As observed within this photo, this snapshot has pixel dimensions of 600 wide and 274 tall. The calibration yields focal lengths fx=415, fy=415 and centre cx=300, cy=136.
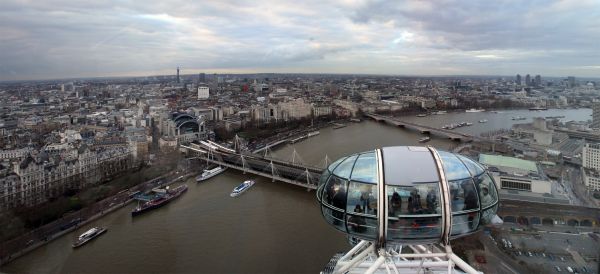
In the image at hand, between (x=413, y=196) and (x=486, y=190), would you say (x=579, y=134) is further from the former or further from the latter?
(x=413, y=196)

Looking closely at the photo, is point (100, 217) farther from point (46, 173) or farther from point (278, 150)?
point (278, 150)

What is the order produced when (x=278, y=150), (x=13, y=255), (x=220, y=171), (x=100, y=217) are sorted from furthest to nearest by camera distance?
(x=278, y=150) < (x=220, y=171) < (x=100, y=217) < (x=13, y=255)

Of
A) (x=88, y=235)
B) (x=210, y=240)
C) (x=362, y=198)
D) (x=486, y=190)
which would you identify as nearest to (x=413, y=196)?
(x=362, y=198)

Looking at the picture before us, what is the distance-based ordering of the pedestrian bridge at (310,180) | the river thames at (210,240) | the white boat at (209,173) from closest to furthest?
the river thames at (210,240) → the pedestrian bridge at (310,180) → the white boat at (209,173)

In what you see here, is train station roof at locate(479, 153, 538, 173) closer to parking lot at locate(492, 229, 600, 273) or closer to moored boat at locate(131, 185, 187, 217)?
parking lot at locate(492, 229, 600, 273)

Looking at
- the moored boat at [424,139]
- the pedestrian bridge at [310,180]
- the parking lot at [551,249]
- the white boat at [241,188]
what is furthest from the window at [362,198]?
the moored boat at [424,139]

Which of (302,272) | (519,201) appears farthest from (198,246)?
(519,201)

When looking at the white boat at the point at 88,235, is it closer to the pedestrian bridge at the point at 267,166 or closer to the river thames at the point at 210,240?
the river thames at the point at 210,240
